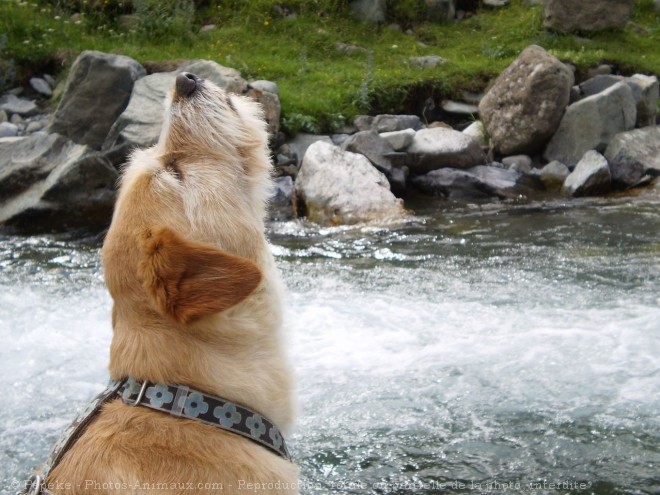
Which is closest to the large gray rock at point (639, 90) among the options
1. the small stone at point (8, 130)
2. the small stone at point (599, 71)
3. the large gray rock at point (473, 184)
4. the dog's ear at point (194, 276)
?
the small stone at point (599, 71)

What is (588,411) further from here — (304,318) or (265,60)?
(265,60)

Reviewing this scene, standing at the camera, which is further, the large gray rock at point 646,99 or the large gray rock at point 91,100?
the large gray rock at point 646,99

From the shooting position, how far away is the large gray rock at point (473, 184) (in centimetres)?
1110

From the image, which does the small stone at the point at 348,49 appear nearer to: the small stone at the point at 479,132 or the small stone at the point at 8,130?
the small stone at the point at 479,132

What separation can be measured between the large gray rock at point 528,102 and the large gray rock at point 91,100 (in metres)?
5.70

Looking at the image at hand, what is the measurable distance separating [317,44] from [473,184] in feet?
19.4

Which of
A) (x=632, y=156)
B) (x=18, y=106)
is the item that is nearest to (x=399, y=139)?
(x=632, y=156)

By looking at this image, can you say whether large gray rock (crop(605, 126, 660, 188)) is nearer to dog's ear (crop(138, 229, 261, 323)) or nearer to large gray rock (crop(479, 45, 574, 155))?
large gray rock (crop(479, 45, 574, 155))

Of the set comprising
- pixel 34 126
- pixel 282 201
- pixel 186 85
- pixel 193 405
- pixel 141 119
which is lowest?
pixel 34 126

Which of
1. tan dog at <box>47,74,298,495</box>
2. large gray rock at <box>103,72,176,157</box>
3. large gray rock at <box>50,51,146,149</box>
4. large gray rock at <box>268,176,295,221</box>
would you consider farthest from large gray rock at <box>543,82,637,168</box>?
tan dog at <box>47,74,298,495</box>

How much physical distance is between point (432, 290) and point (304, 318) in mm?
1241

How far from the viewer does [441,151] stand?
1150 cm

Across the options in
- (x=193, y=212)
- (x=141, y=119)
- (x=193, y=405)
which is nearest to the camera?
(x=193, y=405)

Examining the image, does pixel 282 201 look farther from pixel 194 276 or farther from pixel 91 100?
pixel 194 276
